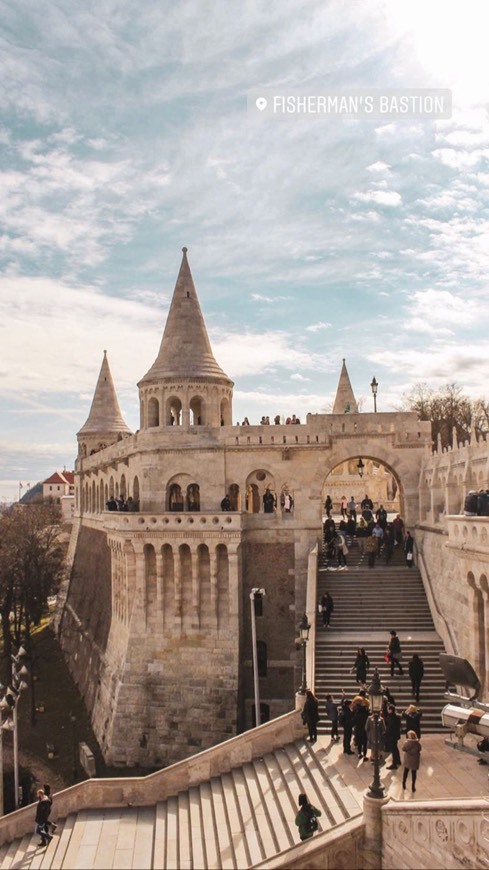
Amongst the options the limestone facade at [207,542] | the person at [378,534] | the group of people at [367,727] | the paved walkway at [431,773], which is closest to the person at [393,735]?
the group of people at [367,727]

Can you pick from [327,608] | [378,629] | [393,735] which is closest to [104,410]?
[327,608]

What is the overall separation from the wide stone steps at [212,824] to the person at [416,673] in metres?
3.30

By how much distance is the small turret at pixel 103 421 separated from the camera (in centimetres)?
4722

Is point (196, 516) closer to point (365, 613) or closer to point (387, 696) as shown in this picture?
point (365, 613)

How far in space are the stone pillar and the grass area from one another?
1194cm

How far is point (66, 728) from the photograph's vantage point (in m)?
27.4

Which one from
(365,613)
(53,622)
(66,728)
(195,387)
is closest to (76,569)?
(53,622)

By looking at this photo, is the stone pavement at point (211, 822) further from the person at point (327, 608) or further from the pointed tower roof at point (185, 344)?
the pointed tower roof at point (185, 344)

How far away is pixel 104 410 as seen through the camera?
48.1 metres

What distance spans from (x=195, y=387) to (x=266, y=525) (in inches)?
241

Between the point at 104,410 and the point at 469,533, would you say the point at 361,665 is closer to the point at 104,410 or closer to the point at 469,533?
the point at 469,533

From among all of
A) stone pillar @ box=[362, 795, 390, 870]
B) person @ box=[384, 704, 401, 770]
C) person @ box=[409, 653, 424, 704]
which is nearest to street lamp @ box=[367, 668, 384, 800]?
stone pillar @ box=[362, 795, 390, 870]

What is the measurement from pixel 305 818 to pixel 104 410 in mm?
37443

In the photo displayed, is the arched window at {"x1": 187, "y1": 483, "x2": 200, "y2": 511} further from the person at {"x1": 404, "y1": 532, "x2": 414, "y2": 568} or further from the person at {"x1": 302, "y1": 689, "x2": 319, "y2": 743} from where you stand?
the person at {"x1": 302, "y1": 689, "x2": 319, "y2": 743}
